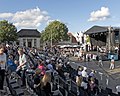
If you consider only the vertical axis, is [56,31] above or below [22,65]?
above

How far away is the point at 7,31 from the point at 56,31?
53.4 ft

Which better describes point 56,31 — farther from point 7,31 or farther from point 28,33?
point 28,33

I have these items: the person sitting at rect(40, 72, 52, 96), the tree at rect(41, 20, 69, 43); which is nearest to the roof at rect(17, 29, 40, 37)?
the tree at rect(41, 20, 69, 43)

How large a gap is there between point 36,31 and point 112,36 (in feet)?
197

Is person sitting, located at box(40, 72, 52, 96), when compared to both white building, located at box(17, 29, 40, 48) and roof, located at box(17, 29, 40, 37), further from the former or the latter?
roof, located at box(17, 29, 40, 37)

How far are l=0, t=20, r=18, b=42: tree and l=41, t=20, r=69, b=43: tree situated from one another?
33.5 ft

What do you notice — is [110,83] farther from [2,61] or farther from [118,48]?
[118,48]

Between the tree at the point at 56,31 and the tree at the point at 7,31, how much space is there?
33.5 feet

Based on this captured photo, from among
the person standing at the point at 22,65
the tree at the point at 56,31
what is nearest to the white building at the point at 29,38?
the tree at the point at 56,31

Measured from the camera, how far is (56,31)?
90000 mm

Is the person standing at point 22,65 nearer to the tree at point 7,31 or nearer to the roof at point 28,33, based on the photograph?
the tree at point 7,31

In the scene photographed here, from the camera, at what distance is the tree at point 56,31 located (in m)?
88.5

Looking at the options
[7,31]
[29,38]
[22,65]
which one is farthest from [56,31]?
[22,65]

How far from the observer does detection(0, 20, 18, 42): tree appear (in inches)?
3316
